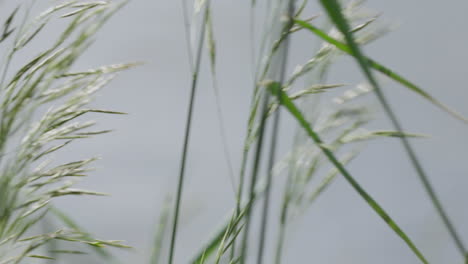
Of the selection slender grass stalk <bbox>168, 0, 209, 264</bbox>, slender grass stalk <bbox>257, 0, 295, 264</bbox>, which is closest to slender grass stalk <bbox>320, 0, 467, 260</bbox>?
slender grass stalk <bbox>257, 0, 295, 264</bbox>

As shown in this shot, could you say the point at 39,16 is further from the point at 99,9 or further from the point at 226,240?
the point at 226,240

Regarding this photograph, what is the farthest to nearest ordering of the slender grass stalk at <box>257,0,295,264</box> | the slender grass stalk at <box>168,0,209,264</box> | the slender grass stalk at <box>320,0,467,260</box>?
the slender grass stalk at <box>168,0,209,264</box> → the slender grass stalk at <box>257,0,295,264</box> → the slender grass stalk at <box>320,0,467,260</box>

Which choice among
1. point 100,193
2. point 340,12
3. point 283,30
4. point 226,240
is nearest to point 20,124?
point 100,193

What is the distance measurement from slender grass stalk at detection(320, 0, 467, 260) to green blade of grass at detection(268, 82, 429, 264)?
114 millimetres

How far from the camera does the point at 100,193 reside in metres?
0.98

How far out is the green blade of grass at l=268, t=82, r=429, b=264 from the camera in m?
0.60

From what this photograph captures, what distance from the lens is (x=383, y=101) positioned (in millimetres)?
457

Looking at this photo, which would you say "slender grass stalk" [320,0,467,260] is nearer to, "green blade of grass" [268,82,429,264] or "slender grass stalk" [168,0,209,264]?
"green blade of grass" [268,82,429,264]

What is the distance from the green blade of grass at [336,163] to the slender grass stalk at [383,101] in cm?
11

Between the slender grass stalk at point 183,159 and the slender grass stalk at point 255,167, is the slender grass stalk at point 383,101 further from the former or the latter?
the slender grass stalk at point 183,159

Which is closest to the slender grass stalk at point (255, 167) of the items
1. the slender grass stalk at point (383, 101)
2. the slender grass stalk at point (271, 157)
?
the slender grass stalk at point (271, 157)

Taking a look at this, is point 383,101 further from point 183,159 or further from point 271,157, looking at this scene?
point 183,159

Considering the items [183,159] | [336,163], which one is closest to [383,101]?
[336,163]

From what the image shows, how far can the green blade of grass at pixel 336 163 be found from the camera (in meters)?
0.60
